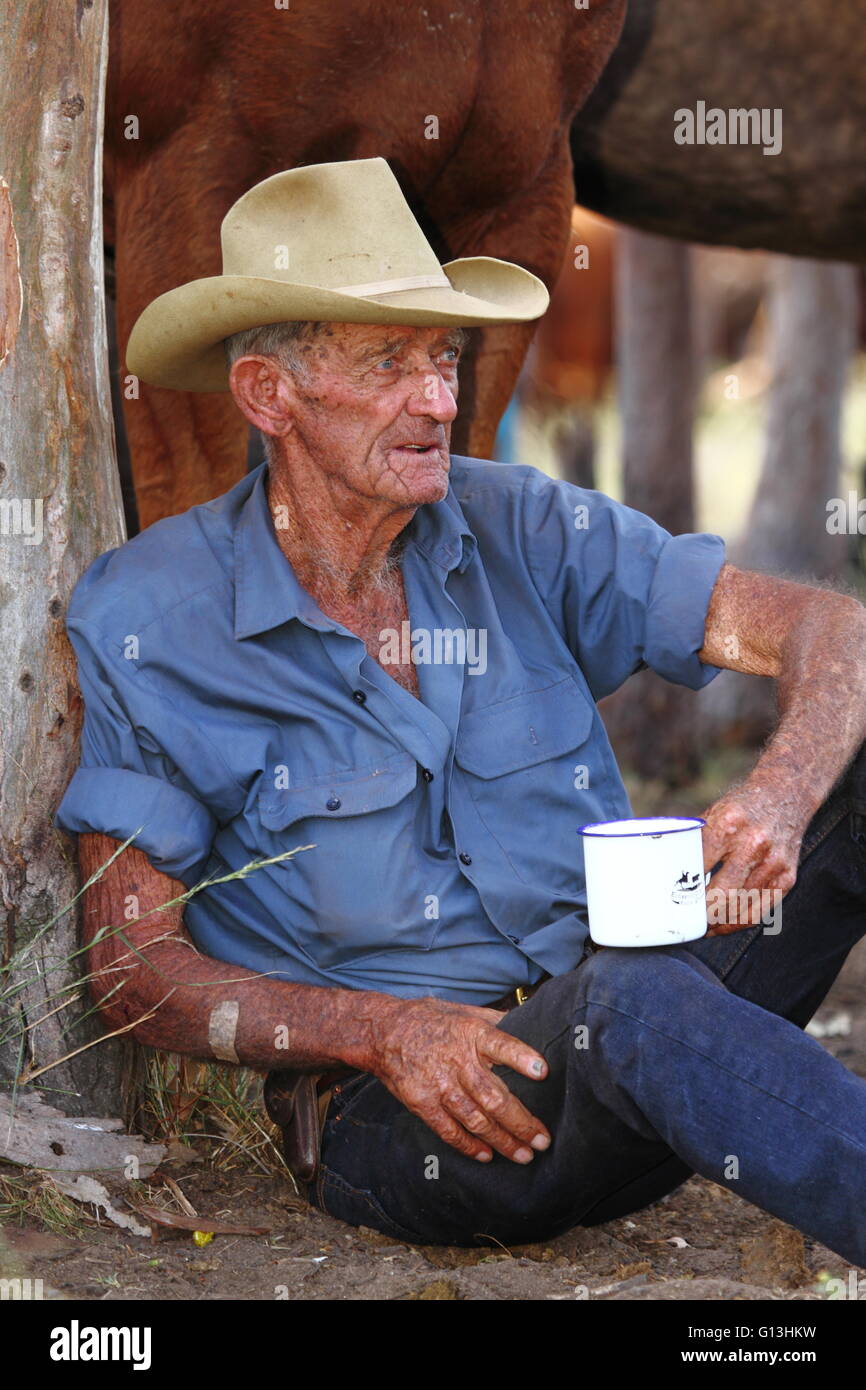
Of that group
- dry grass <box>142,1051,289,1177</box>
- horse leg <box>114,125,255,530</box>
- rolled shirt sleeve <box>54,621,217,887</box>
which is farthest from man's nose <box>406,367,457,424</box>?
dry grass <box>142,1051,289,1177</box>

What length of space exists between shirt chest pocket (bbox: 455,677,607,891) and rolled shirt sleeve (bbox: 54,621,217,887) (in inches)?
15.9

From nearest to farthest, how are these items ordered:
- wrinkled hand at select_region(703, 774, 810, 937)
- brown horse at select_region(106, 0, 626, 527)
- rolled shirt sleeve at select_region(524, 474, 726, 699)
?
wrinkled hand at select_region(703, 774, 810, 937) → rolled shirt sleeve at select_region(524, 474, 726, 699) → brown horse at select_region(106, 0, 626, 527)

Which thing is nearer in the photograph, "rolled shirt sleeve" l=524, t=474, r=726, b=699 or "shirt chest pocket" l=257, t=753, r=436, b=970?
"shirt chest pocket" l=257, t=753, r=436, b=970

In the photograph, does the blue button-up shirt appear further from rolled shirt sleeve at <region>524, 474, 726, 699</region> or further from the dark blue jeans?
the dark blue jeans

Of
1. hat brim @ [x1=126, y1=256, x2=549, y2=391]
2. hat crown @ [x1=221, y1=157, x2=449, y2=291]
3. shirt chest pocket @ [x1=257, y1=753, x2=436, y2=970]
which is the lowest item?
shirt chest pocket @ [x1=257, y1=753, x2=436, y2=970]

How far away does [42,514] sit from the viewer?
2.60 m

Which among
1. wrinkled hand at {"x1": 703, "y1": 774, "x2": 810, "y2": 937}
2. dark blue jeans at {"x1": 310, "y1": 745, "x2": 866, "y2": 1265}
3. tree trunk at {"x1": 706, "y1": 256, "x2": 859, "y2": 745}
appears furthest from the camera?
tree trunk at {"x1": 706, "y1": 256, "x2": 859, "y2": 745}

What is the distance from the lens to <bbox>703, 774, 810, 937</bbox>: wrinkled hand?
236 cm

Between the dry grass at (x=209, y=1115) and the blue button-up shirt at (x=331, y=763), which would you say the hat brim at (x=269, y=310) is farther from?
the dry grass at (x=209, y=1115)

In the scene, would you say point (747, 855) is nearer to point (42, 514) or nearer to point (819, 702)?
point (819, 702)

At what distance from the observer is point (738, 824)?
2371 mm

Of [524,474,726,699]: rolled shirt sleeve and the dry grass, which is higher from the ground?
[524,474,726,699]: rolled shirt sleeve

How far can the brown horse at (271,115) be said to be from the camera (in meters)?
3.14
